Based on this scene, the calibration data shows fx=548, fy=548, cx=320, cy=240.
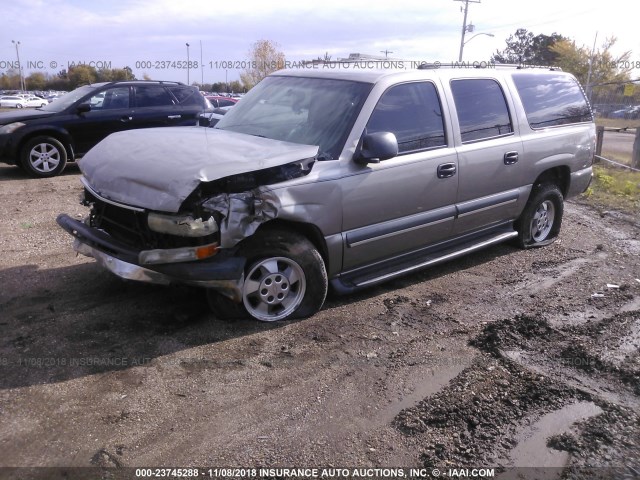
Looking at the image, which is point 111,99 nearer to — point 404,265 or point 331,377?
point 404,265

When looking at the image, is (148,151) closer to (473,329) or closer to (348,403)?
(348,403)

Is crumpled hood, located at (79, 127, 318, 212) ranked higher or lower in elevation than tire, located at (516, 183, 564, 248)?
higher

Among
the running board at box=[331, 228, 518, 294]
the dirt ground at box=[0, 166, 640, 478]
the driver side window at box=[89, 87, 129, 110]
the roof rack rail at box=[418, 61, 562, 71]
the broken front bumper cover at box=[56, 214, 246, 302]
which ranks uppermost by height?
the roof rack rail at box=[418, 61, 562, 71]

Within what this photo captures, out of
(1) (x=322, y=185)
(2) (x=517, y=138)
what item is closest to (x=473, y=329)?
(1) (x=322, y=185)

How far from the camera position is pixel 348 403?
10.6 ft

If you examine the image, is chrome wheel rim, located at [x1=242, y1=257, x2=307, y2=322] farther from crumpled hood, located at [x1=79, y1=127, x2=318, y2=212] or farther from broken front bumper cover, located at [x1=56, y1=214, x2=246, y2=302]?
crumpled hood, located at [x1=79, y1=127, x2=318, y2=212]

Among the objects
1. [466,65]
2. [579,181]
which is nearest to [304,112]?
[466,65]

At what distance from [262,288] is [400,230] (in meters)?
1.32

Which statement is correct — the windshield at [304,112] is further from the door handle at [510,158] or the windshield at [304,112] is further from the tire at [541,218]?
the tire at [541,218]

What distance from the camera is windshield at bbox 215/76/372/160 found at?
434 cm

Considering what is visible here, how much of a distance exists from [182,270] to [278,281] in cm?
77

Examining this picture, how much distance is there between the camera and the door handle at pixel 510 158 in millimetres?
5438

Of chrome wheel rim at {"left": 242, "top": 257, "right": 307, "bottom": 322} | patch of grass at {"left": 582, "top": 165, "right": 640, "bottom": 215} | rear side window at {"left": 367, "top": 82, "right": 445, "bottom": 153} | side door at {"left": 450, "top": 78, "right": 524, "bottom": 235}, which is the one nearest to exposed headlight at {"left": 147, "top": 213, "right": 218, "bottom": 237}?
chrome wheel rim at {"left": 242, "top": 257, "right": 307, "bottom": 322}

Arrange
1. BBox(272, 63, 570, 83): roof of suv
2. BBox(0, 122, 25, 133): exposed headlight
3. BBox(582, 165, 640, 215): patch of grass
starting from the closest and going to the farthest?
BBox(272, 63, 570, 83): roof of suv → BBox(582, 165, 640, 215): patch of grass → BBox(0, 122, 25, 133): exposed headlight
